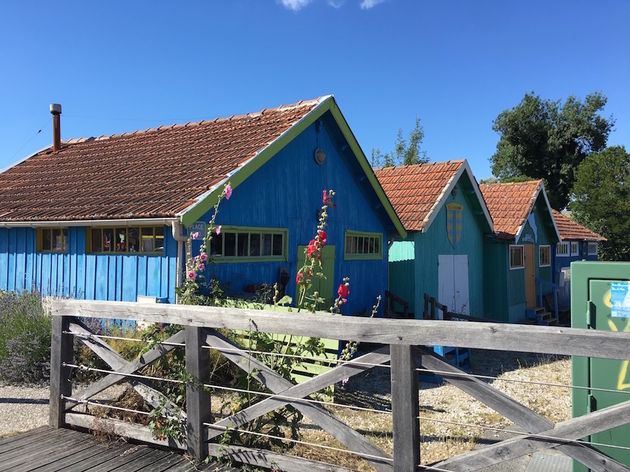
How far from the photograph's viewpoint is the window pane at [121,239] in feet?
26.7

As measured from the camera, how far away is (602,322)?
338 cm

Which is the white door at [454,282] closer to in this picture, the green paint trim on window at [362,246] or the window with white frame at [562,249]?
the green paint trim on window at [362,246]

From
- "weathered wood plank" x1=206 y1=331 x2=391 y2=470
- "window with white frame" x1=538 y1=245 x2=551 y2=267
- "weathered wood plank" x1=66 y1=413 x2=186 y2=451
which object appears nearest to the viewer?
"weathered wood plank" x1=206 y1=331 x2=391 y2=470

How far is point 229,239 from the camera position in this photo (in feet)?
27.0

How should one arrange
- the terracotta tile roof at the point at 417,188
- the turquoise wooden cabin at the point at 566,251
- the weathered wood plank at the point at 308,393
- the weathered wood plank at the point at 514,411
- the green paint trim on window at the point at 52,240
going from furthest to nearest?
the turquoise wooden cabin at the point at 566,251
the terracotta tile roof at the point at 417,188
the green paint trim on window at the point at 52,240
the weathered wood plank at the point at 308,393
the weathered wood plank at the point at 514,411

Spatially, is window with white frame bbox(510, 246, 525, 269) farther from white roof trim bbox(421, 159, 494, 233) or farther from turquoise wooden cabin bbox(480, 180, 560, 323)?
white roof trim bbox(421, 159, 494, 233)

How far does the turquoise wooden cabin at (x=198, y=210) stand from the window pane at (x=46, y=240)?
0.02 meters

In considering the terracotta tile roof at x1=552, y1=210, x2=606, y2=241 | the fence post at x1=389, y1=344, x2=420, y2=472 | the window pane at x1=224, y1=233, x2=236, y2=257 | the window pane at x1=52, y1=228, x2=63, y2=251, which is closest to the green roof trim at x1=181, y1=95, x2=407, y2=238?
the window pane at x1=224, y1=233, x2=236, y2=257

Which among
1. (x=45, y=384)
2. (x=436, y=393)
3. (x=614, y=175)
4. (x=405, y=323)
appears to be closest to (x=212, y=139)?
(x=45, y=384)

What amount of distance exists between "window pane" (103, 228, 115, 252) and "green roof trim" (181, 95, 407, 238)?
2094 millimetres

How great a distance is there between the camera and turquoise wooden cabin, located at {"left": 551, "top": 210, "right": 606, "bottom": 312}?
20.4 metres

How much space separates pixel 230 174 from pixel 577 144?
38.4 metres

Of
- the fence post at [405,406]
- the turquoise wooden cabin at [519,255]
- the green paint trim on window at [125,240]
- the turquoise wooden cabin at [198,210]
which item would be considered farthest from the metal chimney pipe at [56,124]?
the fence post at [405,406]

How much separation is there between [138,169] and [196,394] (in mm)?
7077
